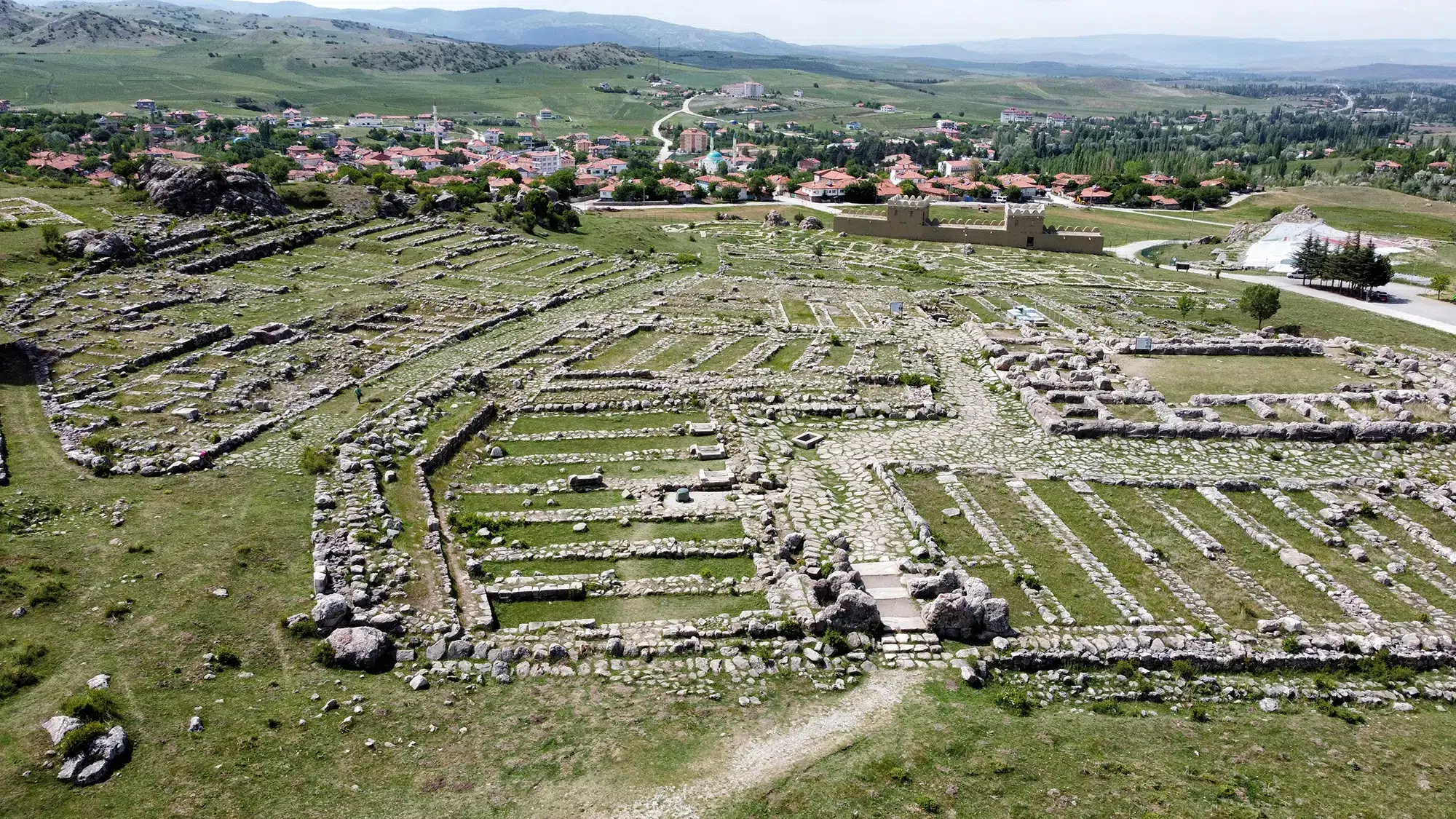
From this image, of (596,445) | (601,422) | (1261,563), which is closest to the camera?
(1261,563)

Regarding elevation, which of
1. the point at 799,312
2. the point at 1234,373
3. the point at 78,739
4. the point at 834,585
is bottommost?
the point at 78,739

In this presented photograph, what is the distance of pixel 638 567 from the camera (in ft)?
68.3

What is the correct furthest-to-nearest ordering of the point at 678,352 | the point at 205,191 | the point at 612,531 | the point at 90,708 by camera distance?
the point at 205,191 < the point at 678,352 < the point at 612,531 < the point at 90,708

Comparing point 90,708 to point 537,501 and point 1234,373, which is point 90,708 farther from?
point 1234,373

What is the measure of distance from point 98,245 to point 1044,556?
47.7 metres

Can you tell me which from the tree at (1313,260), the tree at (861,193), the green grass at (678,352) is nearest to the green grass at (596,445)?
the green grass at (678,352)

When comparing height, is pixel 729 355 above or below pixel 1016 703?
above

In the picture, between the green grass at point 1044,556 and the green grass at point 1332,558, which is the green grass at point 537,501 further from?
the green grass at point 1332,558

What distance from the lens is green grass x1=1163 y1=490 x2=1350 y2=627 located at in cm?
1962

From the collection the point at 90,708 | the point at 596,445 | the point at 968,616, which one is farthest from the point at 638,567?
the point at 90,708

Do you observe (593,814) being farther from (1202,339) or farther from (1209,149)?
(1209,149)

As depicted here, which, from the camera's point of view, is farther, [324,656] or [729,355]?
[729,355]

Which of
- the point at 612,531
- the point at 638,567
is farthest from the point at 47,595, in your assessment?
the point at 638,567

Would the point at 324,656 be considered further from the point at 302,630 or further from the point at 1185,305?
the point at 1185,305
